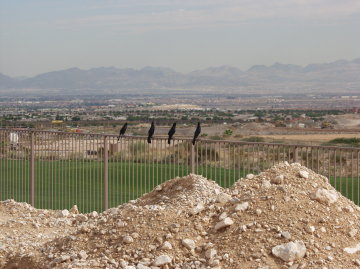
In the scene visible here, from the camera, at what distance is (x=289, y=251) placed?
707 centimetres

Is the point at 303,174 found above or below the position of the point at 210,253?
above

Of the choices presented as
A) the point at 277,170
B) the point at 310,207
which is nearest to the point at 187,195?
the point at 277,170

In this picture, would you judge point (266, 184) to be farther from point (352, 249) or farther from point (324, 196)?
point (352, 249)

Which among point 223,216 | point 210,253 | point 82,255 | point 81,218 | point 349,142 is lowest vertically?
point 349,142

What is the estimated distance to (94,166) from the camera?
12688mm

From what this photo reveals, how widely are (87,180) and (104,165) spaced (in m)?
0.58

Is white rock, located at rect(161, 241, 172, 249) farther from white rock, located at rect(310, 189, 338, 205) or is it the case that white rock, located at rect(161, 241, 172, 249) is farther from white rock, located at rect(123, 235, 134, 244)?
white rock, located at rect(310, 189, 338, 205)

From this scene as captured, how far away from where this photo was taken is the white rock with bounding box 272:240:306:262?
707 centimetres

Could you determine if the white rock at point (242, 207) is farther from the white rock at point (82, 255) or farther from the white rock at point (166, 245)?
the white rock at point (82, 255)

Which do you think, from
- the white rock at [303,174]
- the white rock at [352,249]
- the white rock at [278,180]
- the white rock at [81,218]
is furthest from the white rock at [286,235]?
the white rock at [81,218]

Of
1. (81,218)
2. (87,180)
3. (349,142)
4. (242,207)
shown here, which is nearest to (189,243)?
(242,207)

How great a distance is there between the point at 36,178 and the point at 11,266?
5.14m

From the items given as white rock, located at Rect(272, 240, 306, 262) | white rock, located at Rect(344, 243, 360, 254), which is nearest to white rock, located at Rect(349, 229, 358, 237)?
white rock, located at Rect(344, 243, 360, 254)

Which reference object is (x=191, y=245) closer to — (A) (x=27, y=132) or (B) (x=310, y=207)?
(B) (x=310, y=207)
